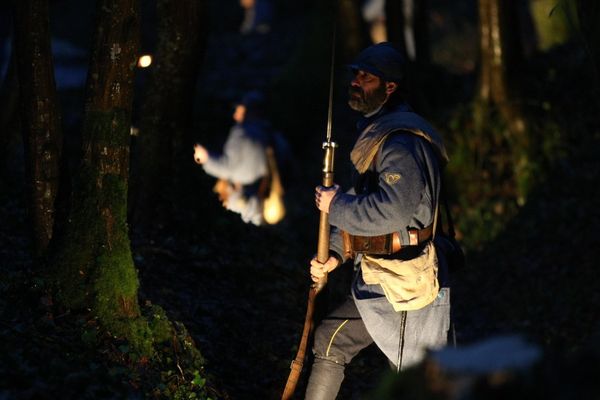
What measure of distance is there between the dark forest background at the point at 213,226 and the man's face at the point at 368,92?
79 centimetres

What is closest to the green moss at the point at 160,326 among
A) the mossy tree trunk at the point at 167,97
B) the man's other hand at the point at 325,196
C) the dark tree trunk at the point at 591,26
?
the man's other hand at the point at 325,196

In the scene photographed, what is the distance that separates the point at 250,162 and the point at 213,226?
5.92 ft

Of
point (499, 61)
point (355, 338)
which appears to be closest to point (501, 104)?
point (499, 61)

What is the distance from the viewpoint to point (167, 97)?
30.5 feet

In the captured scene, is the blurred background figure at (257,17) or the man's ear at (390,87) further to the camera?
the blurred background figure at (257,17)

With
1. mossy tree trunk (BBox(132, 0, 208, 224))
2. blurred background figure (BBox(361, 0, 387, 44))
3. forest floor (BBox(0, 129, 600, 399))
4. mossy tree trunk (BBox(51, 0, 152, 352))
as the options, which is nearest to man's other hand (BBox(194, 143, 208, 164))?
mossy tree trunk (BBox(132, 0, 208, 224))

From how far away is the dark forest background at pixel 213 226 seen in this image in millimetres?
5988

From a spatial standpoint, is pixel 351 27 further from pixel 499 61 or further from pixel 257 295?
pixel 257 295

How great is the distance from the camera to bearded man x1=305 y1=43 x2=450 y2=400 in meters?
5.58

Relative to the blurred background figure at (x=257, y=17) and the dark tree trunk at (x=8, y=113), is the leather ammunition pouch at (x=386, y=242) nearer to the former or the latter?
the dark tree trunk at (x=8, y=113)

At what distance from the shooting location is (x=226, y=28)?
3231 cm

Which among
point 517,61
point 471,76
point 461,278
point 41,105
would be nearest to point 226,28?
point 471,76

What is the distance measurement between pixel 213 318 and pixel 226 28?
82.4 ft

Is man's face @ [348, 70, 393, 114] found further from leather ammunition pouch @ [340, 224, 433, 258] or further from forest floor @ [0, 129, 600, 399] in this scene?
forest floor @ [0, 129, 600, 399]
